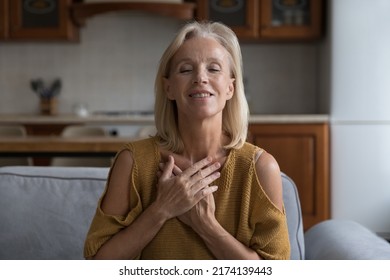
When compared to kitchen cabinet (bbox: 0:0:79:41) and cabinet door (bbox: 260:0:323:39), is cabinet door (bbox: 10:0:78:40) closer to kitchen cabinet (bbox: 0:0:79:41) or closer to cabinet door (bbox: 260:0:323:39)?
kitchen cabinet (bbox: 0:0:79:41)

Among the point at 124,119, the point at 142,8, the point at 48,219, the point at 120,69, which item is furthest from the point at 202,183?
the point at 120,69

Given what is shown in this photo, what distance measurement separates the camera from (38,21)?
455 cm

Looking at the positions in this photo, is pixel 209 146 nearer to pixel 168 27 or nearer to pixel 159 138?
pixel 159 138

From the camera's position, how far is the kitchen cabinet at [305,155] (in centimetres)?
419

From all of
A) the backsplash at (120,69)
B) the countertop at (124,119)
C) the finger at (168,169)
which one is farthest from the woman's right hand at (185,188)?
the backsplash at (120,69)

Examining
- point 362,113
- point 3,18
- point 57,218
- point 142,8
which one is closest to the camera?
point 57,218

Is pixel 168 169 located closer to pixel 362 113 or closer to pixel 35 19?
pixel 362 113

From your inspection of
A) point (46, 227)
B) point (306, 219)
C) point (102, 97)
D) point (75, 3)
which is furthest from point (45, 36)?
point (46, 227)

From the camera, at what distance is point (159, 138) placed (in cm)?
112

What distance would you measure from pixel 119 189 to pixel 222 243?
20cm

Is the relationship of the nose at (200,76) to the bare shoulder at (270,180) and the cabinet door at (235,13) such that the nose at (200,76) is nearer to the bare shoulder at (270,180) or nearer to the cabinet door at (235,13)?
the bare shoulder at (270,180)

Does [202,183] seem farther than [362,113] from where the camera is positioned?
No
